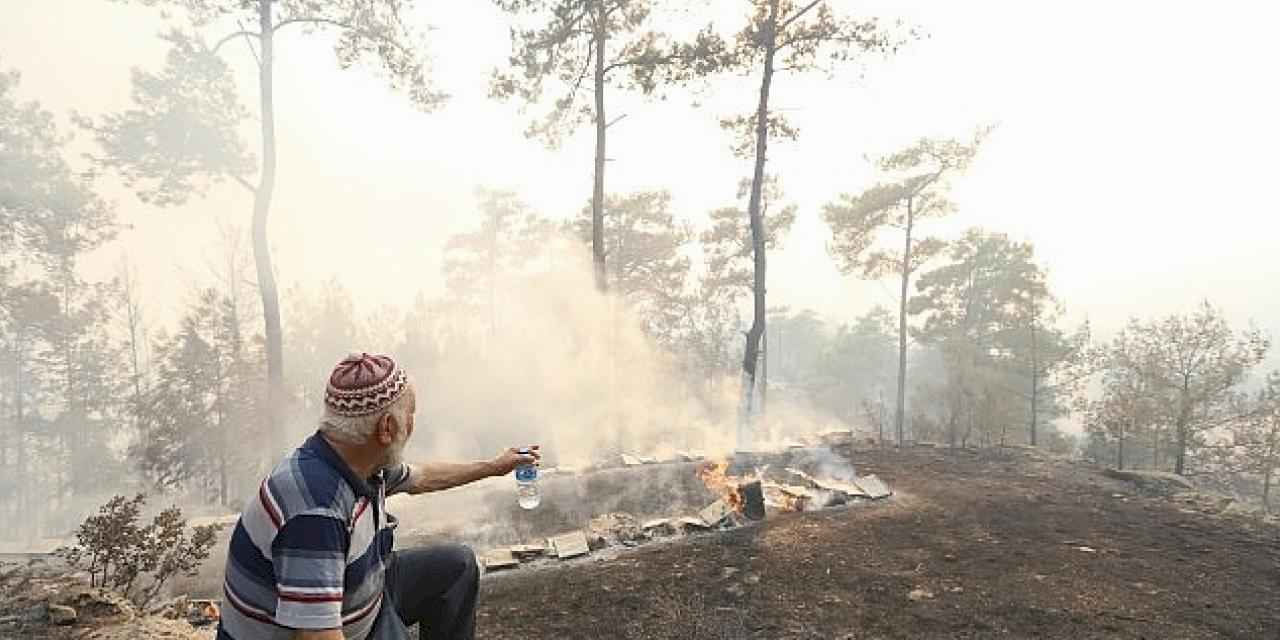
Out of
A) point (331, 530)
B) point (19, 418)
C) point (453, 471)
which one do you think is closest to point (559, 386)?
point (453, 471)

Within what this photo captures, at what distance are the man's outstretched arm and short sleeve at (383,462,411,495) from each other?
0.02m

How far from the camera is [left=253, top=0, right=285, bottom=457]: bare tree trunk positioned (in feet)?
52.8

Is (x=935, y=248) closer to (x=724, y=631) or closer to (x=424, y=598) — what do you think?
(x=724, y=631)

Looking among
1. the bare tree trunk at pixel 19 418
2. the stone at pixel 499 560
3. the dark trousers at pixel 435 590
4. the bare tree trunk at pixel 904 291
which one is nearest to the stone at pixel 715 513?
the stone at pixel 499 560

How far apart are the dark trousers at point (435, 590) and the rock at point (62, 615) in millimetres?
4554

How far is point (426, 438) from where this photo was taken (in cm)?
2691

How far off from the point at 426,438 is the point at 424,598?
1015 inches

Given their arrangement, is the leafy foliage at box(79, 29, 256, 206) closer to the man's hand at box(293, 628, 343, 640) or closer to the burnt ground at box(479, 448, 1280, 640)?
the burnt ground at box(479, 448, 1280, 640)

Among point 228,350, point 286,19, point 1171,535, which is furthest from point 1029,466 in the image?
point 228,350

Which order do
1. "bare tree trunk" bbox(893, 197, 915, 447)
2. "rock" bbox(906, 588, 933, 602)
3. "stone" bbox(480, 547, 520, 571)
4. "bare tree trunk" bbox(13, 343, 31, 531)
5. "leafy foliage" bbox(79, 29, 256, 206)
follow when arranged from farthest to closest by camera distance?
1. "bare tree trunk" bbox(13, 343, 31, 531)
2. "bare tree trunk" bbox(893, 197, 915, 447)
3. "leafy foliage" bbox(79, 29, 256, 206)
4. "stone" bbox(480, 547, 520, 571)
5. "rock" bbox(906, 588, 933, 602)

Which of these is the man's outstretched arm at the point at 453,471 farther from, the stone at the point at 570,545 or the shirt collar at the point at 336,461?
the stone at the point at 570,545

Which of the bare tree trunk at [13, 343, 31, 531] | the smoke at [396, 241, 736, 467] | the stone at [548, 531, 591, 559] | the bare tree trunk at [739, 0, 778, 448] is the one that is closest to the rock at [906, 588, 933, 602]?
the stone at [548, 531, 591, 559]

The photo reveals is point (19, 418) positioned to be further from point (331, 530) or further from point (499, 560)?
point (331, 530)

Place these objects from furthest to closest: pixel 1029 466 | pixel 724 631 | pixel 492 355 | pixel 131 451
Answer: pixel 492 355
pixel 131 451
pixel 1029 466
pixel 724 631
